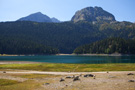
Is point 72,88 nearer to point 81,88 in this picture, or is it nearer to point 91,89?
point 81,88

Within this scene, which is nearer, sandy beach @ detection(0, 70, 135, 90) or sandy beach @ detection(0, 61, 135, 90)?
sandy beach @ detection(0, 70, 135, 90)

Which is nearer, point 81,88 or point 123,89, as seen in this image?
point 123,89

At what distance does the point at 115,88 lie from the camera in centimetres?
3625

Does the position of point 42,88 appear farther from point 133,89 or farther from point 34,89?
point 133,89

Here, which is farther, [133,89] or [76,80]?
[76,80]

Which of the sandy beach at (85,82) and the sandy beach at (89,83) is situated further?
the sandy beach at (85,82)

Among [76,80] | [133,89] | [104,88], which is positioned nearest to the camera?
[133,89]

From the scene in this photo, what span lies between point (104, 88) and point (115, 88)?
2522mm

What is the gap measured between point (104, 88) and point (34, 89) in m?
16.8

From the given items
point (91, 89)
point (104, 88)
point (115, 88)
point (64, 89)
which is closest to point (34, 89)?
point (64, 89)

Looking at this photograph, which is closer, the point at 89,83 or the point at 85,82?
the point at 89,83

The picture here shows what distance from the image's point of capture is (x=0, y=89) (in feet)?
123

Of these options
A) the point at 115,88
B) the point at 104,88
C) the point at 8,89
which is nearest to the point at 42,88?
the point at 8,89

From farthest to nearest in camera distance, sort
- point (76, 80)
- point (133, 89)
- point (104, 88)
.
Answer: point (76, 80) → point (104, 88) → point (133, 89)
